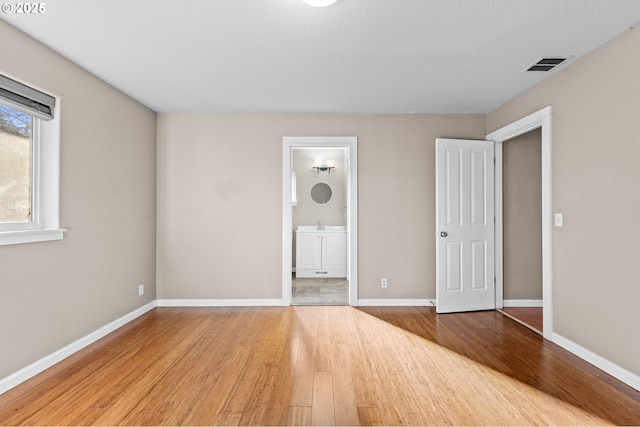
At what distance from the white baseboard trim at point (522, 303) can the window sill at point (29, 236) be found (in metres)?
4.75

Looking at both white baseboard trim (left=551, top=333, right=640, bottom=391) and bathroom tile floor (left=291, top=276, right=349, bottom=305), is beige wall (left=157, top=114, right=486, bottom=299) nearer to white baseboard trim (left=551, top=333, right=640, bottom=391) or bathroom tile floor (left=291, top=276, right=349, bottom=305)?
bathroom tile floor (left=291, top=276, right=349, bottom=305)

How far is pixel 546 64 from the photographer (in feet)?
10.2

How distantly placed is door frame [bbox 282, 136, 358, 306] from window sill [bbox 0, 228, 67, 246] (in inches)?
92.4

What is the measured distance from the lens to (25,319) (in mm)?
2584

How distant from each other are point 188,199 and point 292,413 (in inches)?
127

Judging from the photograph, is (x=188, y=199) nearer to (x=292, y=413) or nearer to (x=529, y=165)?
(x=292, y=413)

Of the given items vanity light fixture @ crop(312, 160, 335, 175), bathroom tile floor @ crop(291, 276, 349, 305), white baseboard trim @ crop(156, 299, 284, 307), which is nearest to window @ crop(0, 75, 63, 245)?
white baseboard trim @ crop(156, 299, 284, 307)

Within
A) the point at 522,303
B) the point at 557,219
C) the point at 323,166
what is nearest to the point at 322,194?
the point at 323,166

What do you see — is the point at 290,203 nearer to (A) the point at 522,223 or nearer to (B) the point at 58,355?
(B) the point at 58,355

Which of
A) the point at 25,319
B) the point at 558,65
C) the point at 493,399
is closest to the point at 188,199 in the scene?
the point at 25,319

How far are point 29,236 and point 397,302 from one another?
12.4ft

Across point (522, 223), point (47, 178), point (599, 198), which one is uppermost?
point (47, 178)

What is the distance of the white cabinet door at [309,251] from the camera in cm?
643

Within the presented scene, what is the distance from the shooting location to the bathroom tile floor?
4832 mm
